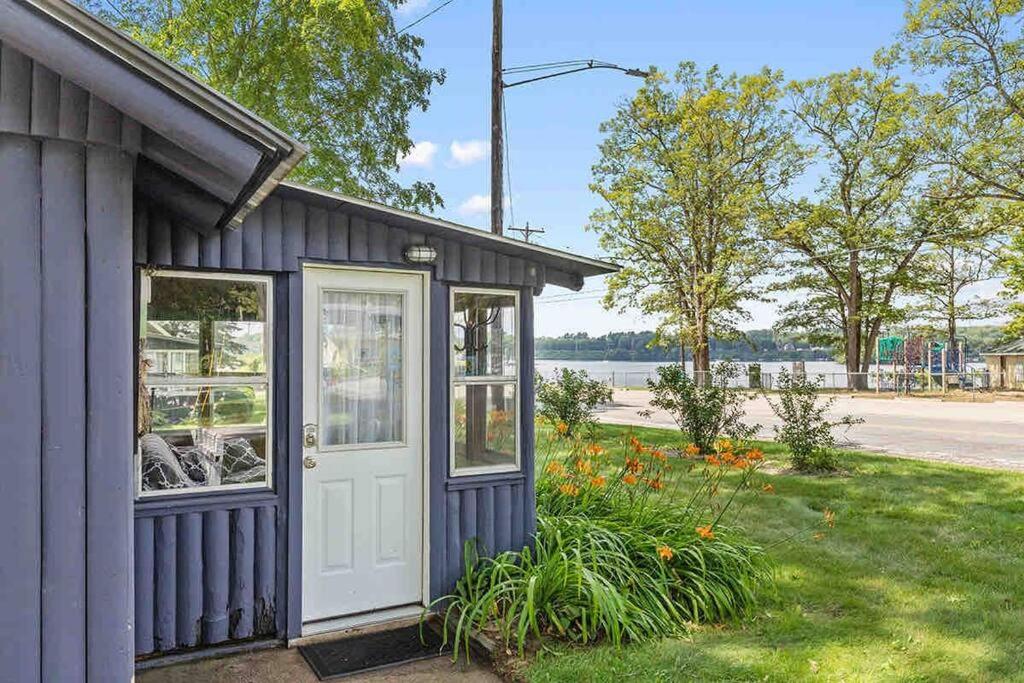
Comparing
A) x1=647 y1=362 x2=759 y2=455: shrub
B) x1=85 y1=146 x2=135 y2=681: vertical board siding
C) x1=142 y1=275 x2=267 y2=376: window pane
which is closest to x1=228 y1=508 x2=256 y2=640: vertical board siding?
x1=142 y1=275 x2=267 y2=376: window pane

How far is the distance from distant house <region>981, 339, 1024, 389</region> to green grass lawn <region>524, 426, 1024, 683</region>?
2405cm

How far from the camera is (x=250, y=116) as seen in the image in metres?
2.17

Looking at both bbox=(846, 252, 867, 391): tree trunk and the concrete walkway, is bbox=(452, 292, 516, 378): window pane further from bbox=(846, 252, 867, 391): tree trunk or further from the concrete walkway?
bbox=(846, 252, 867, 391): tree trunk

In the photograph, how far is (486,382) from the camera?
450 cm

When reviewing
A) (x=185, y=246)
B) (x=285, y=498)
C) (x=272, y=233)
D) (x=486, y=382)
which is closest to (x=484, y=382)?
(x=486, y=382)

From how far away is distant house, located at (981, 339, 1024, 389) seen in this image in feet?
88.1

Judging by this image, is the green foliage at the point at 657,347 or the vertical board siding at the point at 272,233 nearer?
the vertical board siding at the point at 272,233

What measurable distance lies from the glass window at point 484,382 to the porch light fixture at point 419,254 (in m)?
0.31

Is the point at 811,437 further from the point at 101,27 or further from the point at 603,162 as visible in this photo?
the point at 603,162

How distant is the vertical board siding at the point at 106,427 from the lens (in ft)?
7.34

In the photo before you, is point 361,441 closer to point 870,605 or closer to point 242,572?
point 242,572

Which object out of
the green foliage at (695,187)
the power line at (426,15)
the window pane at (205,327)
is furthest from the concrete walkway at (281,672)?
the green foliage at (695,187)

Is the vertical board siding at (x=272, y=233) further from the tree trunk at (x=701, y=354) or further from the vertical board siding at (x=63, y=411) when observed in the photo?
the tree trunk at (x=701, y=354)

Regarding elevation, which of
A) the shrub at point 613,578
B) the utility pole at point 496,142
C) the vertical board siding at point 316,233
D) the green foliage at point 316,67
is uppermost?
the green foliage at point 316,67
